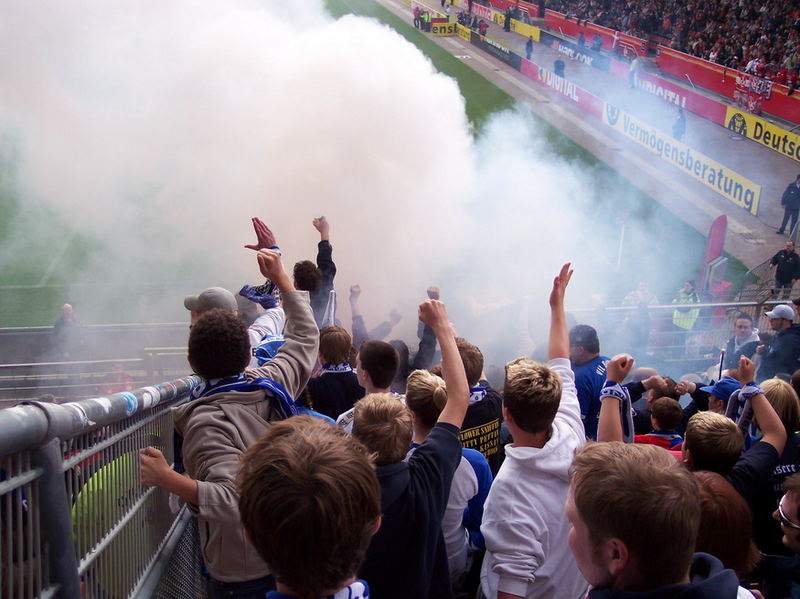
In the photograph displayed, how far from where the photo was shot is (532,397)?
2.15 metres

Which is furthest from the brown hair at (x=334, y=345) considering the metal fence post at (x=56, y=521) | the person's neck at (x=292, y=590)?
the person's neck at (x=292, y=590)

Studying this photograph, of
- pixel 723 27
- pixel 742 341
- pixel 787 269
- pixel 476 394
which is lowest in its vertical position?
pixel 787 269

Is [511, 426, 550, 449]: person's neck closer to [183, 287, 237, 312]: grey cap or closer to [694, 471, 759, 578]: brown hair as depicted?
[694, 471, 759, 578]: brown hair

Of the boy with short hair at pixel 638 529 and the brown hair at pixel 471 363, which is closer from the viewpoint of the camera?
the boy with short hair at pixel 638 529

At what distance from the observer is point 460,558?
7.85 feet

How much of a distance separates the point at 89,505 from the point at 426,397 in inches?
45.6

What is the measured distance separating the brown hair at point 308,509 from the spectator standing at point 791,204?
1412cm

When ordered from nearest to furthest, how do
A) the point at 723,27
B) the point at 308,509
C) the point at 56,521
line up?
1. the point at 308,509
2. the point at 56,521
3. the point at 723,27

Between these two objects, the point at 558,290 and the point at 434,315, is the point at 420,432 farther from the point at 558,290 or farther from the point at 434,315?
the point at 558,290

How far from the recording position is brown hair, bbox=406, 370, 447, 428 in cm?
247

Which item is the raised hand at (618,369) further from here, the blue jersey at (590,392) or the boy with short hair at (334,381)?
the boy with short hair at (334,381)

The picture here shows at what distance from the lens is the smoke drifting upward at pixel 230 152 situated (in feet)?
43.2

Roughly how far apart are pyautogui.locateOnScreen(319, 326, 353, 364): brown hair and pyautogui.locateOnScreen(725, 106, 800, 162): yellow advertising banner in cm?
1486

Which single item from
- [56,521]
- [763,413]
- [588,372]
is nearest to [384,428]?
[56,521]
